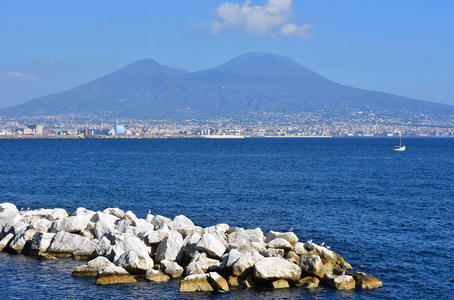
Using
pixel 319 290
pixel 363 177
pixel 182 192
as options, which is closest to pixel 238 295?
pixel 319 290

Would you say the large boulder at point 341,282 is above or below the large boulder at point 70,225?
below

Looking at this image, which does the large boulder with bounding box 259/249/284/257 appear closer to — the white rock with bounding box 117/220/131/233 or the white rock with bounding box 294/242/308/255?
the white rock with bounding box 294/242/308/255

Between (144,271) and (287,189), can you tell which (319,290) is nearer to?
(144,271)

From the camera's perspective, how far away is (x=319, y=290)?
14.8 metres

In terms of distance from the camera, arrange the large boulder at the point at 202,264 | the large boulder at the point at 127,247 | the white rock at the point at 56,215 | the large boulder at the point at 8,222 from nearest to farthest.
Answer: the large boulder at the point at 202,264 < the large boulder at the point at 127,247 < the large boulder at the point at 8,222 < the white rock at the point at 56,215

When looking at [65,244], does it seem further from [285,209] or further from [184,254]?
[285,209]

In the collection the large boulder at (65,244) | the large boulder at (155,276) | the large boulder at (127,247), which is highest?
the large boulder at (127,247)

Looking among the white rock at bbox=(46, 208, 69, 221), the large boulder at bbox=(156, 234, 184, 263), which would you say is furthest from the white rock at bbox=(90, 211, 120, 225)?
the large boulder at bbox=(156, 234, 184, 263)

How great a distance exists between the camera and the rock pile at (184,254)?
15.0 metres

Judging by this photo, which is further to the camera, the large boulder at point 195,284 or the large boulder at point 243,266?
the large boulder at point 243,266

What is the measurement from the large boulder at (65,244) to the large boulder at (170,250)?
10.3 ft

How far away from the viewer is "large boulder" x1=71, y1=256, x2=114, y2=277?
52.2ft

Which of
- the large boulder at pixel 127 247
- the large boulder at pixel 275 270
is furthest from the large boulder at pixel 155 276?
the large boulder at pixel 275 270

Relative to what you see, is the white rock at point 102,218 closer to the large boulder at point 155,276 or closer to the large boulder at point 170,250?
the large boulder at point 170,250
